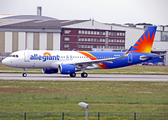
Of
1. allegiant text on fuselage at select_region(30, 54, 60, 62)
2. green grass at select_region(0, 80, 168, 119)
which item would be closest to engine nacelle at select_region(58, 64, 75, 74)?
allegiant text on fuselage at select_region(30, 54, 60, 62)

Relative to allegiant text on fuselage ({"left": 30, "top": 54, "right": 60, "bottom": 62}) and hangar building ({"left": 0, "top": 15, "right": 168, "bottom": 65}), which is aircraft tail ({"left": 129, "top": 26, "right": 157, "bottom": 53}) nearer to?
allegiant text on fuselage ({"left": 30, "top": 54, "right": 60, "bottom": 62})

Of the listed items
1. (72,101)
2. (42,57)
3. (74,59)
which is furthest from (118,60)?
(72,101)

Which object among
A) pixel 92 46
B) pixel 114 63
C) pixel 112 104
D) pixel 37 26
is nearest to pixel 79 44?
A: pixel 92 46

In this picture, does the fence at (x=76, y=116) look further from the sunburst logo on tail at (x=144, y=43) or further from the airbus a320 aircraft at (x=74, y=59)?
the sunburst logo on tail at (x=144, y=43)

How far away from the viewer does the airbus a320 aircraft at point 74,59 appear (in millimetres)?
44025

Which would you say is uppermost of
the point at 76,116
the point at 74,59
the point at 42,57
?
the point at 42,57

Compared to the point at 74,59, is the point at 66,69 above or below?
below

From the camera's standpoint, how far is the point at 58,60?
4572 cm

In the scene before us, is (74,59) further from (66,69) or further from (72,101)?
(72,101)

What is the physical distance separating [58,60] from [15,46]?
241 feet

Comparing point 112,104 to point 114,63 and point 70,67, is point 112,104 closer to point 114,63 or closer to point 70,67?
point 70,67

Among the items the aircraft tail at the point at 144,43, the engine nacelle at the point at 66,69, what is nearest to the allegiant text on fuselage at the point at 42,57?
the engine nacelle at the point at 66,69

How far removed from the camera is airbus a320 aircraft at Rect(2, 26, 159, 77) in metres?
44.0

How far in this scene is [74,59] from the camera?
47156 millimetres
